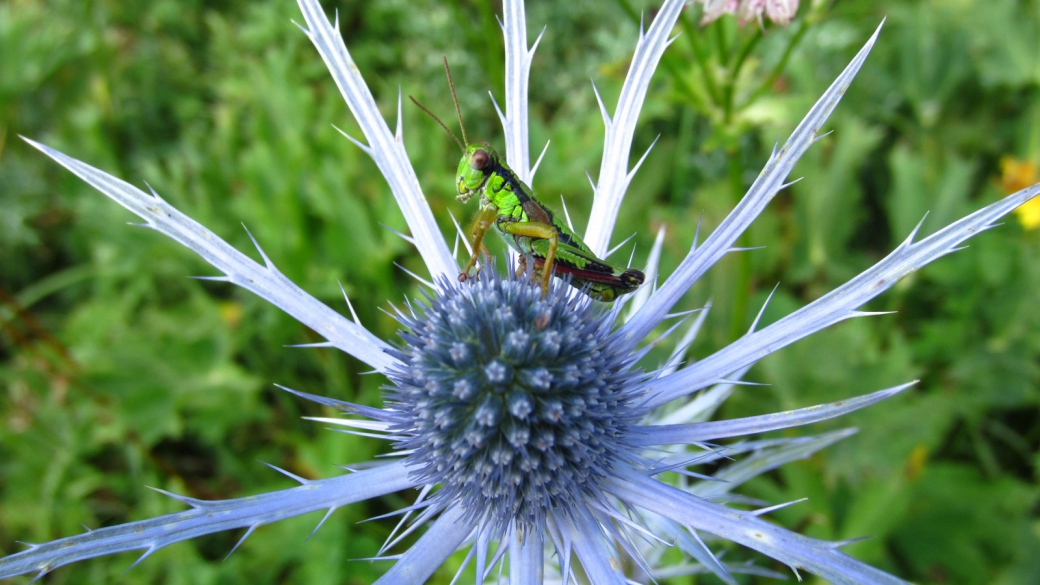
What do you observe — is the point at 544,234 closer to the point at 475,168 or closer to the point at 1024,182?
the point at 475,168

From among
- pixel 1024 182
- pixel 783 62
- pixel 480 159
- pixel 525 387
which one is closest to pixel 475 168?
pixel 480 159

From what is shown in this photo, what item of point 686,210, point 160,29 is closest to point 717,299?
point 686,210

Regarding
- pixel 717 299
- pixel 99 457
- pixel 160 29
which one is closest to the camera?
pixel 717 299

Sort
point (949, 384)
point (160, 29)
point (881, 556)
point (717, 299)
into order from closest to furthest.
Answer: point (881, 556) → point (949, 384) → point (717, 299) → point (160, 29)

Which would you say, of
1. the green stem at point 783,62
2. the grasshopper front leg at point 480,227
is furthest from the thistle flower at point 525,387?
the green stem at point 783,62

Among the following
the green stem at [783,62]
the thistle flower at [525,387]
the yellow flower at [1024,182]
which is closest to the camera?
the thistle flower at [525,387]

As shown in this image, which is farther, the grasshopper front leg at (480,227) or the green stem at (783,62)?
the green stem at (783,62)

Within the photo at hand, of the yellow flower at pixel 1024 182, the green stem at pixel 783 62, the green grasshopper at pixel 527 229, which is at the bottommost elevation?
the green grasshopper at pixel 527 229

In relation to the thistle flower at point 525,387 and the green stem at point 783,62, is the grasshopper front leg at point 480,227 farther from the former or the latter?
the green stem at point 783,62

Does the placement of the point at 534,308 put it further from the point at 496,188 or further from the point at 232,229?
the point at 232,229
